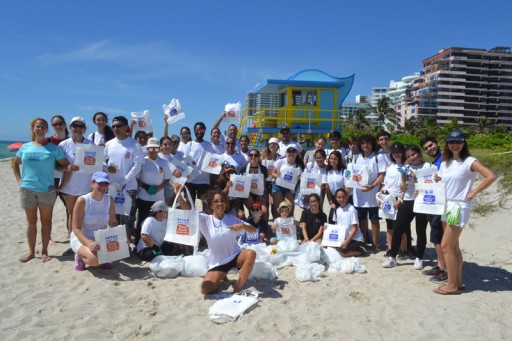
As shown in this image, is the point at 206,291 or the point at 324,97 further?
the point at 324,97

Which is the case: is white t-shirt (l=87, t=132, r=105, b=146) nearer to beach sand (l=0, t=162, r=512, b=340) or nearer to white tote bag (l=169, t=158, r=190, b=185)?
white tote bag (l=169, t=158, r=190, b=185)

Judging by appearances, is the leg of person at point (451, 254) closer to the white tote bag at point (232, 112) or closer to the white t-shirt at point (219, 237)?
the white t-shirt at point (219, 237)

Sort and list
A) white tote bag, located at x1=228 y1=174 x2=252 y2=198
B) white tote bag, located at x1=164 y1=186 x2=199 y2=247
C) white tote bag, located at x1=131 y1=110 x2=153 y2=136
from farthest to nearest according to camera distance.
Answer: white tote bag, located at x1=131 y1=110 x2=153 y2=136, white tote bag, located at x1=228 y1=174 x2=252 y2=198, white tote bag, located at x1=164 y1=186 x2=199 y2=247

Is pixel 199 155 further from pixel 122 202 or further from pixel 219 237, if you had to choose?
pixel 219 237

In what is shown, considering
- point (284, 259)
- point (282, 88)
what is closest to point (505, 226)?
point (284, 259)

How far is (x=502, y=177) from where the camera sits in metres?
12.7

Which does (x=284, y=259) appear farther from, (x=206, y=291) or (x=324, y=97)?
(x=324, y=97)

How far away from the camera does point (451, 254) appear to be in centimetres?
538

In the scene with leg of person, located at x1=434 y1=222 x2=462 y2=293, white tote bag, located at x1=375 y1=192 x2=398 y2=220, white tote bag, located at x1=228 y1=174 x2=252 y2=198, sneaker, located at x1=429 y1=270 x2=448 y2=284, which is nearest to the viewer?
leg of person, located at x1=434 y1=222 x2=462 y2=293

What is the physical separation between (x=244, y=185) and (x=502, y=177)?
9.84 m

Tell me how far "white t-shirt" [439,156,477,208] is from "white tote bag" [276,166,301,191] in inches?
135

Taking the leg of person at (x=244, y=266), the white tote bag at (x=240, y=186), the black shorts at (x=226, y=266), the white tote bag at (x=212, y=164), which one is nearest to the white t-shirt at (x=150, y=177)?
the white tote bag at (x=212, y=164)

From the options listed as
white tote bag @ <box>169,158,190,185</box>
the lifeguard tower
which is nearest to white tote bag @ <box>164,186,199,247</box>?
white tote bag @ <box>169,158,190,185</box>

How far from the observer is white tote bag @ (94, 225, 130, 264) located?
576 cm
